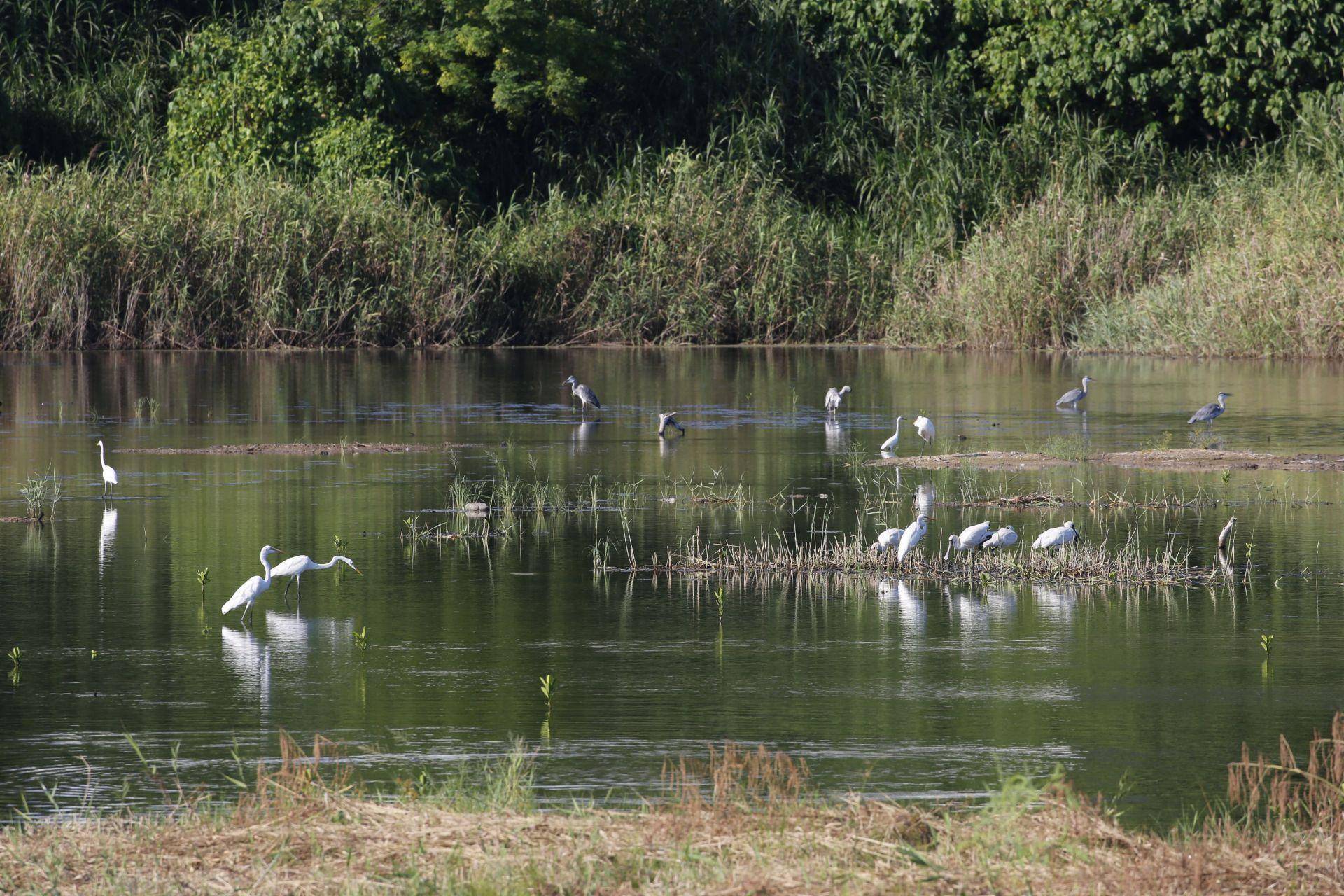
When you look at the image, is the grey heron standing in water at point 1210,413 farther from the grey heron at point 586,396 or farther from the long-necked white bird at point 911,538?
the long-necked white bird at point 911,538

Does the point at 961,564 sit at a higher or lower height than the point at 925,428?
lower

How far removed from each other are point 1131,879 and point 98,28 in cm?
4454

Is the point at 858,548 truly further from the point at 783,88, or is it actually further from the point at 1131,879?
the point at 783,88

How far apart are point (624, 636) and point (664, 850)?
414 centimetres

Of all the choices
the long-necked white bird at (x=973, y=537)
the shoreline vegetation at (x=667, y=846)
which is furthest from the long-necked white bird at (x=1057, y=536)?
the shoreline vegetation at (x=667, y=846)

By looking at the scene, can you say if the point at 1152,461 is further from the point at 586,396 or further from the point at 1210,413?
the point at 586,396

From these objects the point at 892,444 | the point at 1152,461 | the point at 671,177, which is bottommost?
the point at 1152,461

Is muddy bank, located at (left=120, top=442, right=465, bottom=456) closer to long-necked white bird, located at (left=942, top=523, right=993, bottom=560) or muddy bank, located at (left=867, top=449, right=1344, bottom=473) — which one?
muddy bank, located at (left=867, top=449, right=1344, bottom=473)

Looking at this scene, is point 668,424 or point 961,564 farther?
point 668,424

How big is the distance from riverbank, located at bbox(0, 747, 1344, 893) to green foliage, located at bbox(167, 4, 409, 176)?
33352 mm

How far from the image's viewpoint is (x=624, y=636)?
32.1 ft

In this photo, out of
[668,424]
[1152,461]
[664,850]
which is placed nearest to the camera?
[664,850]

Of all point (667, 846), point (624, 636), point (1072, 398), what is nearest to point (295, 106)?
point (1072, 398)

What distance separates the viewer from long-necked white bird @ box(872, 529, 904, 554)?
1169 centimetres
